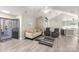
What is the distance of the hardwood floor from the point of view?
7.53 ft

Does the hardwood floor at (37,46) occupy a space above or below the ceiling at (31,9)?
below

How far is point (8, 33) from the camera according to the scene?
2.33 metres

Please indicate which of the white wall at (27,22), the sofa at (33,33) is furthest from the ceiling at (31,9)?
the sofa at (33,33)

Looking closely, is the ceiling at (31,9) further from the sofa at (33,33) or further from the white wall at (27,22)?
the sofa at (33,33)

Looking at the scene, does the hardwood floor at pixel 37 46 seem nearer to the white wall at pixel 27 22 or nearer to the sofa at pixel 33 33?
the sofa at pixel 33 33

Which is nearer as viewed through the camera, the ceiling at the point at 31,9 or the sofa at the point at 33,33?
the ceiling at the point at 31,9

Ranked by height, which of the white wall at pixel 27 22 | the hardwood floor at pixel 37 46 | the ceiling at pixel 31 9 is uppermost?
the ceiling at pixel 31 9

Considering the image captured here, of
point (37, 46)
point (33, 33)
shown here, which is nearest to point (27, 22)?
point (33, 33)

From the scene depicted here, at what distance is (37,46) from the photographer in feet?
7.63

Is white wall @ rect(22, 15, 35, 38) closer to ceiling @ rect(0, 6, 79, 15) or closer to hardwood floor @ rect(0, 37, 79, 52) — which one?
ceiling @ rect(0, 6, 79, 15)

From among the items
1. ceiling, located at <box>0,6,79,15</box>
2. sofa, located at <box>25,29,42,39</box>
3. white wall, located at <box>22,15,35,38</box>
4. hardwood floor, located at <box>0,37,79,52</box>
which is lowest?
hardwood floor, located at <box>0,37,79,52</box>

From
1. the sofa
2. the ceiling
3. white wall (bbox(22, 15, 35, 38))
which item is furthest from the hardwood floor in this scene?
the ceiling

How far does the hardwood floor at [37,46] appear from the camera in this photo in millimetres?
2295
